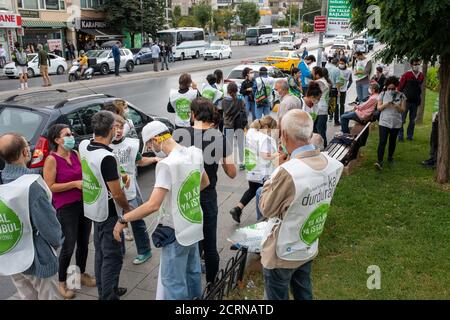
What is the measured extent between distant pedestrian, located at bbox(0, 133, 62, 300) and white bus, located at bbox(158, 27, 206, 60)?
40.1m

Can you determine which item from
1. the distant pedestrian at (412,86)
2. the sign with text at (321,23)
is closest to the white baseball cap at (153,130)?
the distant pedestrian at (412,86)

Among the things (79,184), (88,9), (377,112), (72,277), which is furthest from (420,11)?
(88,9)

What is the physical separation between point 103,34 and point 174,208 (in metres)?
45.3

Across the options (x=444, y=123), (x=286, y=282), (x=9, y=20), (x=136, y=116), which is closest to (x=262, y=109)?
(x=136, y=116)

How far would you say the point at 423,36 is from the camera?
572 centimetres

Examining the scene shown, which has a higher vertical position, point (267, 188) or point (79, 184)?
point (267, 188)

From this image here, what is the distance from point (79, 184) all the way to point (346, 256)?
9.69ft

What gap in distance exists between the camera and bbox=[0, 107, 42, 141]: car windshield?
254 inches

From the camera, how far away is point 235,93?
7.81 meters

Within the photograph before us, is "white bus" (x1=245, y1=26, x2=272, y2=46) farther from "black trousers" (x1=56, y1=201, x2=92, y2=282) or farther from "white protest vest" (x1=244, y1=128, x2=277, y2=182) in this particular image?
"black trousers" (x1=56, y1=201, x2=92, y2=282)

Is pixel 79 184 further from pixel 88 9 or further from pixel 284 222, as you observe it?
pixel 88 9

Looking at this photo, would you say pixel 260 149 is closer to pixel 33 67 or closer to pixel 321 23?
pixel 321 23

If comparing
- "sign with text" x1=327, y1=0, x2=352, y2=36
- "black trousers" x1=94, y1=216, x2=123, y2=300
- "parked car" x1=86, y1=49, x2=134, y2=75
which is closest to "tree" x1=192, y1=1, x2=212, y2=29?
"parked car" x1=86, y1=49, x2=134, y2=75

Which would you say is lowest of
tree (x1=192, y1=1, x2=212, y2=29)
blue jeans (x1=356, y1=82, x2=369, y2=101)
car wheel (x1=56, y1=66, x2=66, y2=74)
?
car wheel (x1=56, y1=66, x2=66, y2=74)
